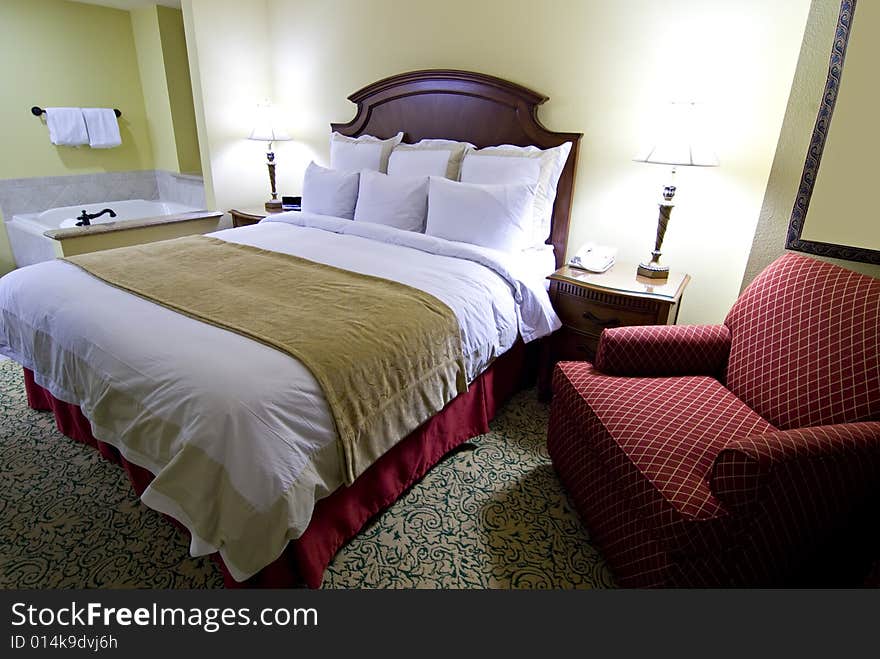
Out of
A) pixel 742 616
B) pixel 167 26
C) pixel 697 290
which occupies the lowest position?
pixel 742 616

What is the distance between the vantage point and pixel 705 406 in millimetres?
1628

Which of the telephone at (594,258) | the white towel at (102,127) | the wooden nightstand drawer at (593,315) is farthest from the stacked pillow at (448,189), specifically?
the white towel at (102,127)

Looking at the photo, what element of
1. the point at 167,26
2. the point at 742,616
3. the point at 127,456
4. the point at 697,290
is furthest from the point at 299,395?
the point at 167,26

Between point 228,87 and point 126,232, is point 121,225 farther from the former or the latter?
point 228,87

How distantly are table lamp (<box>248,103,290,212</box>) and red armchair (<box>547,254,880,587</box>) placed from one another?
2.88 metres

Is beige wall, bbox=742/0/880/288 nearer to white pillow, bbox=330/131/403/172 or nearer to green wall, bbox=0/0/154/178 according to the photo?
white pillow, bbox=330/131/403/172

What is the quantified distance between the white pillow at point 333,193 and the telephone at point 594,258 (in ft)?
4.47

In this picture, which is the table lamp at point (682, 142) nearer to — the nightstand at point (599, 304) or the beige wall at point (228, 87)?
the nightstand at point (599, 304)

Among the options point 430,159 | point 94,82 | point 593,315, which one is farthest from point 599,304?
point 94,82

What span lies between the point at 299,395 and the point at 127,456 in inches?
23.6

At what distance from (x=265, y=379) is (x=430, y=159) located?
6.22ft

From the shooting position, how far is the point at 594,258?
2436 mm

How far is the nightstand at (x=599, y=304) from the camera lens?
2.13 meters

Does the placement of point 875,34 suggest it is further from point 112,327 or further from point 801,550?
point 112,327
